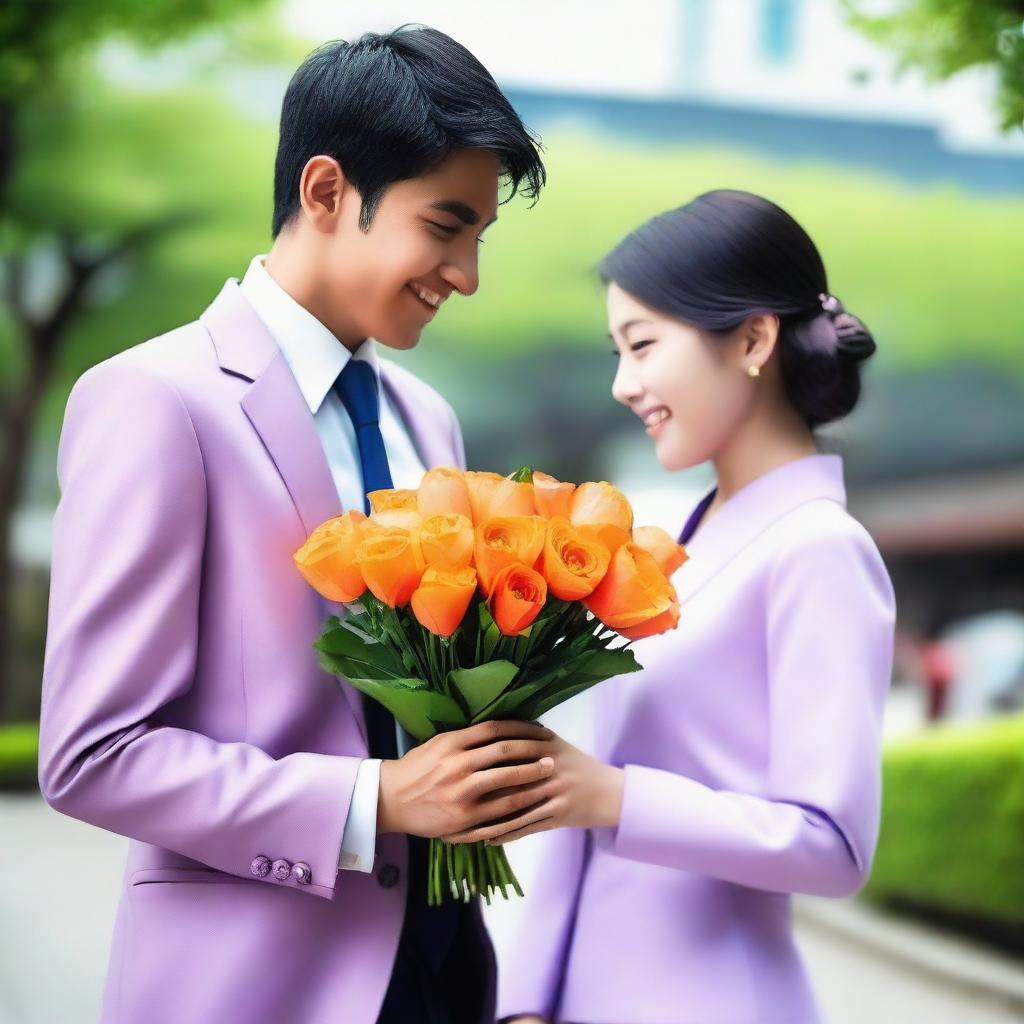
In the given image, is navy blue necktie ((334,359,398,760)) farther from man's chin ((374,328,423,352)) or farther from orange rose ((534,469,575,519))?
orange rose ((534,469,575,519))

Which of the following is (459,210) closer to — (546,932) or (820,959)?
(546,932)

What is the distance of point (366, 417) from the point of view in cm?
→ 213

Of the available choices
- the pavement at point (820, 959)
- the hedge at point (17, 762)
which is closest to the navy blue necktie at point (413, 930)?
the pavement at point (820, 959)

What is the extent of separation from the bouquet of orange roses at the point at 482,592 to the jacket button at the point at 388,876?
85 millimetres

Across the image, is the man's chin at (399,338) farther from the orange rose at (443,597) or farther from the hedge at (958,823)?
the hedge at (958,823)

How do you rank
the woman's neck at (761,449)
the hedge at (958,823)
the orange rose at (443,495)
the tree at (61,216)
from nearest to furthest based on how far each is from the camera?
1. the orange rose at (443,495)
2. the woman's neck at (761,449)
3. the hedge at (958,823)
4. the tree at (61,216)

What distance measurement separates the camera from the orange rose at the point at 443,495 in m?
1.78

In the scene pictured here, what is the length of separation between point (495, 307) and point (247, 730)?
12.5m

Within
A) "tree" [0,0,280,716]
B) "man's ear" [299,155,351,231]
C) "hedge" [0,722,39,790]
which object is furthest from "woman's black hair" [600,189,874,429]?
"tree" [0,0,280,716]

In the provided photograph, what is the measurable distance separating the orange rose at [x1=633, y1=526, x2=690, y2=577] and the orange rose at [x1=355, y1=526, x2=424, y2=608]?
12.7 inches

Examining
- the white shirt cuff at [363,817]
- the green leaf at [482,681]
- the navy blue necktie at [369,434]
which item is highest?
the navy blue necktie at [369,434]

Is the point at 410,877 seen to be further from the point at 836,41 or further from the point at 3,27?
the point at 836,41

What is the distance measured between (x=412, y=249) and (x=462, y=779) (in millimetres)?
730

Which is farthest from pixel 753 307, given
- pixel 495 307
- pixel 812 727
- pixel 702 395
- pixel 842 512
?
pixel 495 307
